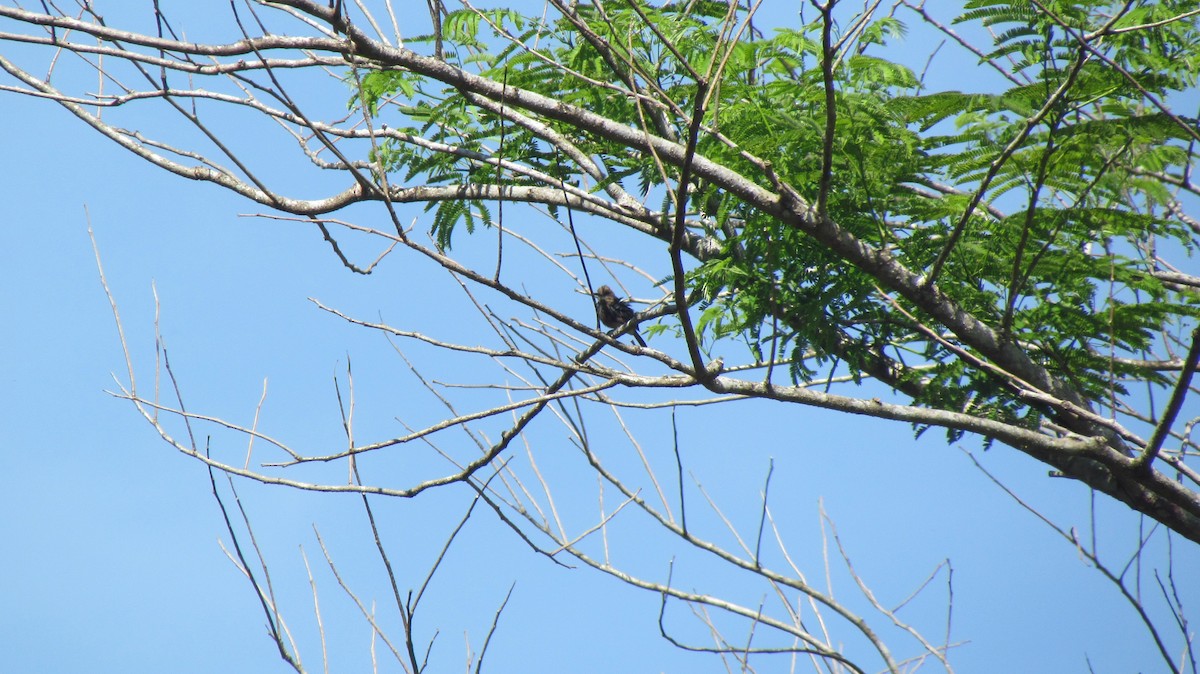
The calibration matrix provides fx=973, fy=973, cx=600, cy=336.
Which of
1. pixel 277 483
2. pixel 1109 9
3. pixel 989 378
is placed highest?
pixel 1109 9

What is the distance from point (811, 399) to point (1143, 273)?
5.12 feet

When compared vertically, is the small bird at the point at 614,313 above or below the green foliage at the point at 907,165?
above

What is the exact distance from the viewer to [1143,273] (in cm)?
374

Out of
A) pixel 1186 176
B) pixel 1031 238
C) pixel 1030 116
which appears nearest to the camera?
pixel 1030 116

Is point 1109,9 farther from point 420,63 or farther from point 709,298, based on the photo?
point 420,63

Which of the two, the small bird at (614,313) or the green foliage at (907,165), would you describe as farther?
the small bird at (614,313)

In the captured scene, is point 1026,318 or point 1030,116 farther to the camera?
point 1026,318

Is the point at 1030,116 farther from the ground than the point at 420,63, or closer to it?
closer to it

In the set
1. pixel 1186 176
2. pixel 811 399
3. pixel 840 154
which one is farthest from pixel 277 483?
pixel 1186 176

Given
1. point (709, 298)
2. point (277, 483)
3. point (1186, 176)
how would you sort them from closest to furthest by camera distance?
point (277, 483) → point (709, 298) → point (1186, 176)

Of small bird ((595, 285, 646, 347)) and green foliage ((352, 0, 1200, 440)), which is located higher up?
small bird ((595, 285, 646, 347))

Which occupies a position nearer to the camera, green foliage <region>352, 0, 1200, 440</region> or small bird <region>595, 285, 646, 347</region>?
green foliage <region>352, 0, 1200, 440</region>

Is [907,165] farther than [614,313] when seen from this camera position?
No

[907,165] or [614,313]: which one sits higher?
[614,313]
